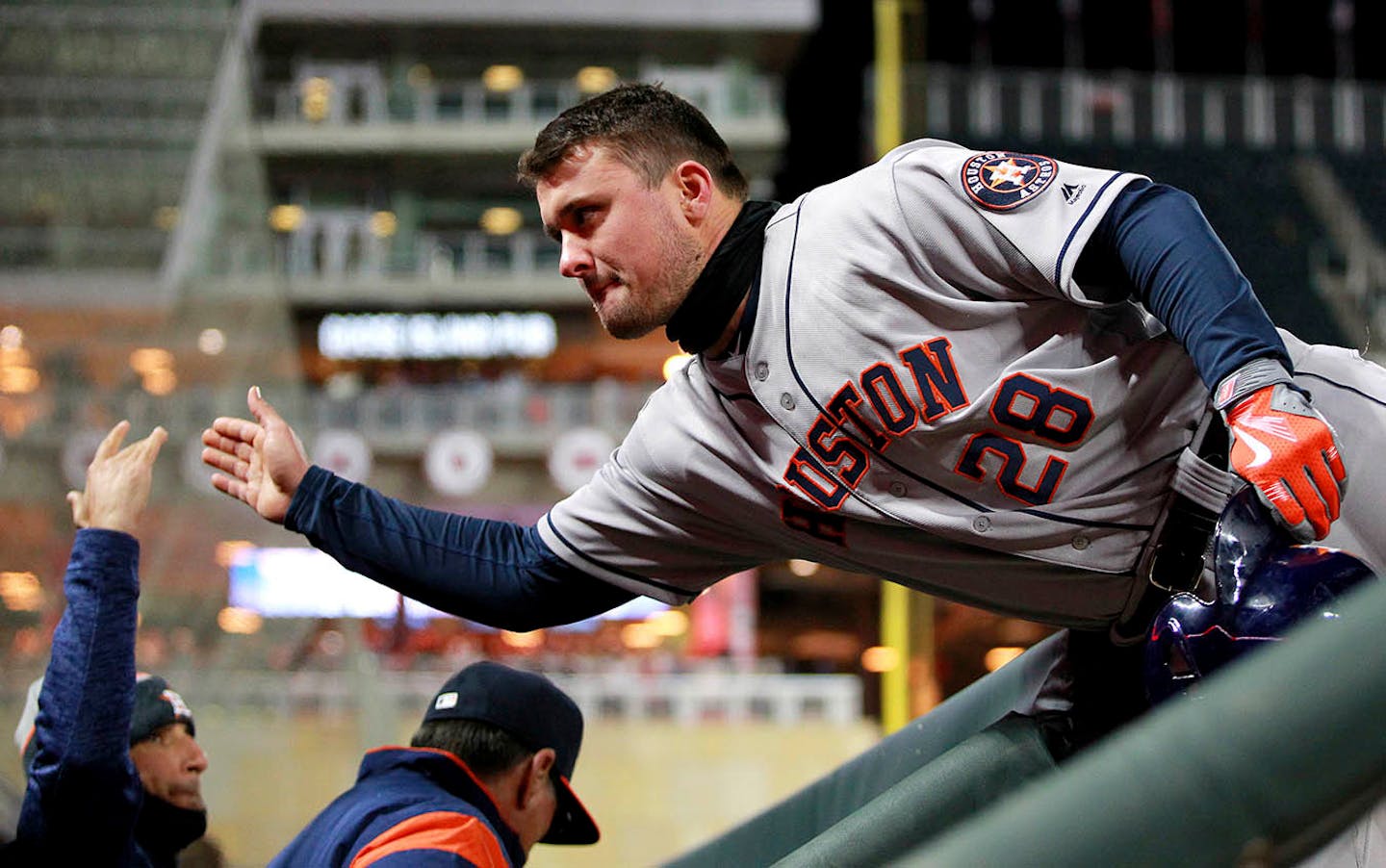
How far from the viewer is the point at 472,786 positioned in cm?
114

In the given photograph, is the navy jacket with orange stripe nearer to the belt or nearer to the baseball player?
the baseball player

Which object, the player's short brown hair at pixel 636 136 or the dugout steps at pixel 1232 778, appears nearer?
the dugout steps at pixel 1232 778

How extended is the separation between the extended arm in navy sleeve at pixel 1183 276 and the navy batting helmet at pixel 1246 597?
3.3 inches

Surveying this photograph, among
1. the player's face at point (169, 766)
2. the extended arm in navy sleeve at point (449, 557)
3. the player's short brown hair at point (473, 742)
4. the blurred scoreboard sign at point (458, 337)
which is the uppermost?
the extended arm in navy sleeve at point (449, 557)

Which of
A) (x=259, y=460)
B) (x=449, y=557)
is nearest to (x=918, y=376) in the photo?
(x=449, y=557)

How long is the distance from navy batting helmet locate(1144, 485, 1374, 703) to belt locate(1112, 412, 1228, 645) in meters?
0.17

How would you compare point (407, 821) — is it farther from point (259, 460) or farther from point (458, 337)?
point (458, 337)

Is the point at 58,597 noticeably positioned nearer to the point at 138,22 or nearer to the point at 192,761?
the point at 192,761

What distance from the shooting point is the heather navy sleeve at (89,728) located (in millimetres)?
1127

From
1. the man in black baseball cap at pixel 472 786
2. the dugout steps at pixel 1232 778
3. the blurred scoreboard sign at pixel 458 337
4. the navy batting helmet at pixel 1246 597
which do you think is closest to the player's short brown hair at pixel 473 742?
the man in black baseball cap at pixel 472 786

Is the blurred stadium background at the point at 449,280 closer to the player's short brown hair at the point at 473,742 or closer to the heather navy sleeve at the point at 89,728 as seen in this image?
the heather navy sleeve at the point at 89,728

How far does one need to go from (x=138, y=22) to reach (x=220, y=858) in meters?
1.56

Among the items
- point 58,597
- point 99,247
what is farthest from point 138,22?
point 58,597

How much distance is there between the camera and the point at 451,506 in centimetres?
1284
